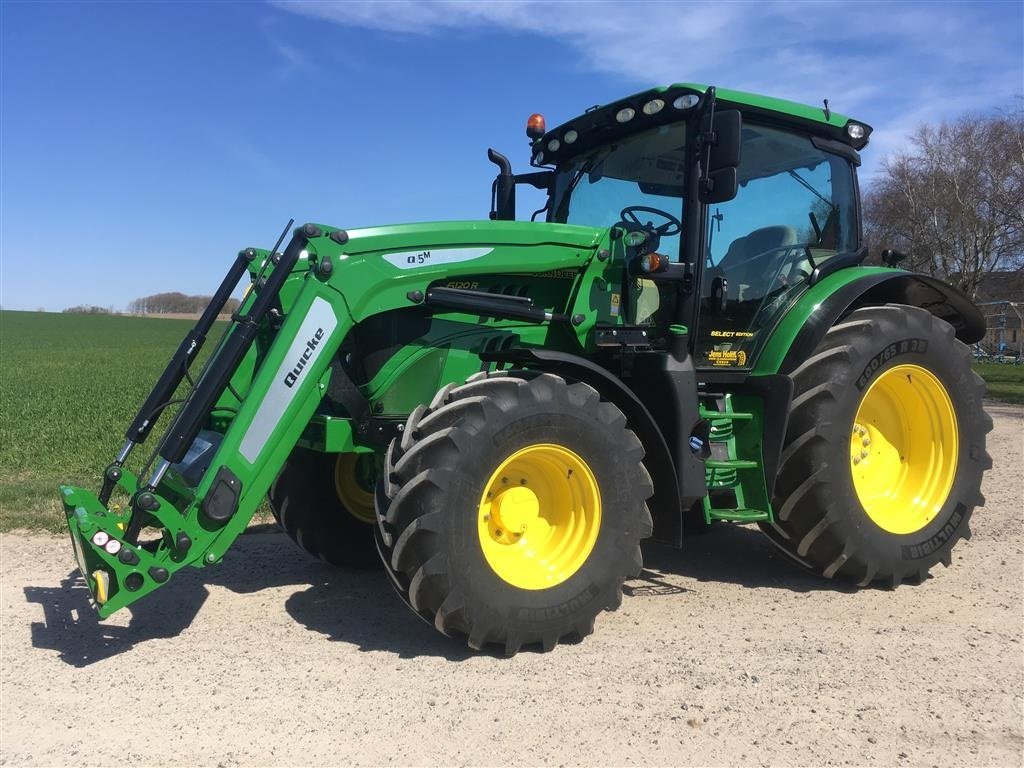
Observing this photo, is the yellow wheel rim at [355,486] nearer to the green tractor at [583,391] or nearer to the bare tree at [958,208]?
the green tractor at [583,391]

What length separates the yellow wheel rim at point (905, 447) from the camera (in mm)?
4898

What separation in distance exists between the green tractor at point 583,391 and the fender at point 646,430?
0.02 m

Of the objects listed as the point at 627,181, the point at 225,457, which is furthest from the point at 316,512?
the point at 627,181

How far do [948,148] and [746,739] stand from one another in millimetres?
34945

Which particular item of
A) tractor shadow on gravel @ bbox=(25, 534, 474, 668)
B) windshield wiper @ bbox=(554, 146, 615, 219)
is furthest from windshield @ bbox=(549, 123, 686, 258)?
tractor shadow on gravel @ bbox=(25, 534, 474, 668)

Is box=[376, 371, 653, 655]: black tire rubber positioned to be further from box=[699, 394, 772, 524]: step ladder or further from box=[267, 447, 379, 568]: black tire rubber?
box=[267, 447, 379, 568]: black tire rubber

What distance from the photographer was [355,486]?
5078 mm

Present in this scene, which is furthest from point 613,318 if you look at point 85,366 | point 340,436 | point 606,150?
point 85,366

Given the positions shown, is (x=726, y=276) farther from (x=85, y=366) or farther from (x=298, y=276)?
(x=85, y=366)

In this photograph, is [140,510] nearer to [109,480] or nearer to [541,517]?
[109,480]

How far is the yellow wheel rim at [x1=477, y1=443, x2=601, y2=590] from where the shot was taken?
149 inches

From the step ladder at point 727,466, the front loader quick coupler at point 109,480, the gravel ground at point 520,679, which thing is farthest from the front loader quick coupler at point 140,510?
the step ladder at point 727,466

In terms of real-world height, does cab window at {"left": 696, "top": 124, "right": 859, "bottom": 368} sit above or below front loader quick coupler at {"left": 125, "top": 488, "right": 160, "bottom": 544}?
above

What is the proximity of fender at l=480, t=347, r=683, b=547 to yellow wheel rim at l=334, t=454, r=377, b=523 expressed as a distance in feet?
4.42
